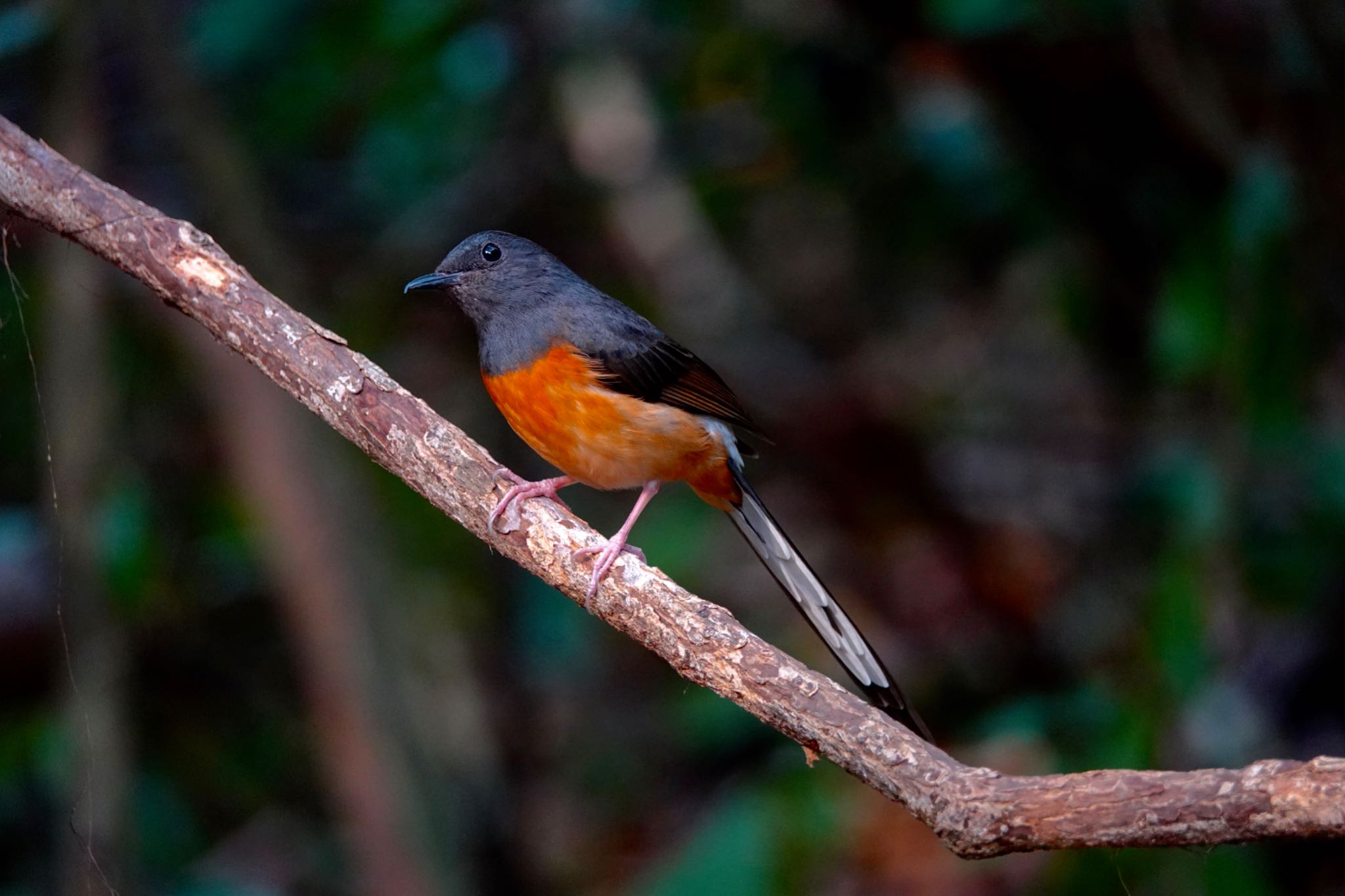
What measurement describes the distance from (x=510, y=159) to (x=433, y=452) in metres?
4.10

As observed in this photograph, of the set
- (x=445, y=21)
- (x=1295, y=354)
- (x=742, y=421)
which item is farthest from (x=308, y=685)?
(x=1295, y=354)

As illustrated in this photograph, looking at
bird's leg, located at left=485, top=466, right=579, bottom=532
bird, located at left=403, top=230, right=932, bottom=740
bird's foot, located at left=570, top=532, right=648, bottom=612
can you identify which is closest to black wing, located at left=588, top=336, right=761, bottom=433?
bird, located at left=403, top=230, right=932, bottom=740

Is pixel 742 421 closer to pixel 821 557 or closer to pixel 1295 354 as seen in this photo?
pixel 1295 354

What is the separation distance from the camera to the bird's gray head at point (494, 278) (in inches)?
169

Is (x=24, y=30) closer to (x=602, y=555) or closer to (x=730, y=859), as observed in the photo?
(x=602, y=555)

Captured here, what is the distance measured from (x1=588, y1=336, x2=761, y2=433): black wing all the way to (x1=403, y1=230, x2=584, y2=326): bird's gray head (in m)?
0.37

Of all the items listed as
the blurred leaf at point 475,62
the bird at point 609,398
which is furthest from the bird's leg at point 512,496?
the blurred leaf at point 475,62

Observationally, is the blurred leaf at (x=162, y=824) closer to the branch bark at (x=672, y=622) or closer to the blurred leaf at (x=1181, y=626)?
the branch bark at (x=672, y=622)

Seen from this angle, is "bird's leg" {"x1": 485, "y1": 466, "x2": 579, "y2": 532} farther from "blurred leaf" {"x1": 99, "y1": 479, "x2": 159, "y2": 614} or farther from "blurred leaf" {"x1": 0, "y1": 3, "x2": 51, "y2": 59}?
"blurred leaf" {"x1": 0, "y1": 3, "x2": 51, "y2": 59}

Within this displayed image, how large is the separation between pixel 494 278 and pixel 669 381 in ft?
2.27

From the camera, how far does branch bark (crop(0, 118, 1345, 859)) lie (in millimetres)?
2217

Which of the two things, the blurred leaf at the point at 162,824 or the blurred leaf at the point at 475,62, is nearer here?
the blurred leaf at the point at 162,824

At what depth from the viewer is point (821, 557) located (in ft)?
24.3

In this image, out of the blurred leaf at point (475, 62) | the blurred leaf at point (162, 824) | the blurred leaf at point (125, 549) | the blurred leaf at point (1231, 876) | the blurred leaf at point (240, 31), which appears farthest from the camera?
the blurred leaf at point (475, 62)
